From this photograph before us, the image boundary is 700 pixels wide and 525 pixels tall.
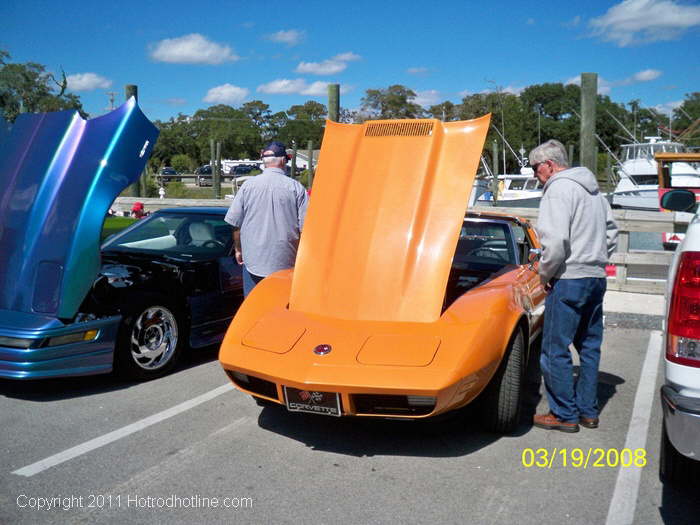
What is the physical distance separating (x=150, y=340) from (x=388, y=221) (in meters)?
2.18

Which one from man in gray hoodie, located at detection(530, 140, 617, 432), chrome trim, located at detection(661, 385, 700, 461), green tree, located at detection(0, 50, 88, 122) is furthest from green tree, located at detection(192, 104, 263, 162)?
chrome trim, located at detection(661, 385, 700, 461)

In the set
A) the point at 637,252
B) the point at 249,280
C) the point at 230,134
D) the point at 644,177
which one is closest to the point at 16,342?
the point at 249,280

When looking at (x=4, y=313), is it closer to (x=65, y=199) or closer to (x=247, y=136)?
(x=65, y=199)

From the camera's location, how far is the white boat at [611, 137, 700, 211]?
2018cm

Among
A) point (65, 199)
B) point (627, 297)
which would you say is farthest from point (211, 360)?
point (627, 297)

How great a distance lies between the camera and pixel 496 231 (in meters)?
5.20

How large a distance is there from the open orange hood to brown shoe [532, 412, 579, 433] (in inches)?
38.7

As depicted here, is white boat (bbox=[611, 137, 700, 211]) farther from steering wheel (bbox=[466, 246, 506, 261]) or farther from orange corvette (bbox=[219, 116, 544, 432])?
orange corvette (bbox=[219, 116, 544, 432])

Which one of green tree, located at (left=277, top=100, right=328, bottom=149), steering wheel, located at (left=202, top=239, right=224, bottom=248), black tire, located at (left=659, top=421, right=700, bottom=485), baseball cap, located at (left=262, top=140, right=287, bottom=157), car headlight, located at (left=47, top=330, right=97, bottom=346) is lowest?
black tire, located at (left=659, top=421, right=700, bottom=485)

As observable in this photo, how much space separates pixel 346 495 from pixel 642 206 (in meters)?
20.6

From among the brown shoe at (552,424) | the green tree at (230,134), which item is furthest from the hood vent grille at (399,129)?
the green tree at (230,134)

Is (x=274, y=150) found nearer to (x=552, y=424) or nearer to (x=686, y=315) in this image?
(x=552, y=424)

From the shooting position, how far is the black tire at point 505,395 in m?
3.84

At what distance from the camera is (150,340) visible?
504 centimetres
